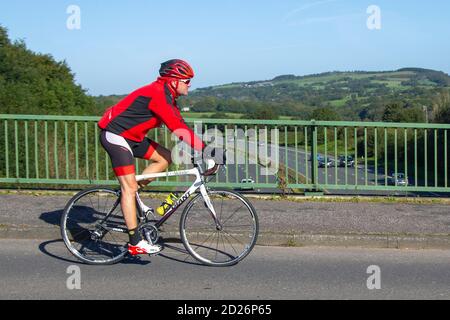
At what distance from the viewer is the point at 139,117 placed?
21.7 feet

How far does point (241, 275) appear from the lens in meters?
6.61

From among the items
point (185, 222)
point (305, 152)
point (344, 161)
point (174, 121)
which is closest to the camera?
point (174, 121)

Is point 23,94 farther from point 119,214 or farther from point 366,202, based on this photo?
point 119,214

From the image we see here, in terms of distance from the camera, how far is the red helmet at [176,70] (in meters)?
6.59

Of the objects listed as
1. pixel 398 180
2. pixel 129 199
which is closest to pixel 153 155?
pixel 129 199

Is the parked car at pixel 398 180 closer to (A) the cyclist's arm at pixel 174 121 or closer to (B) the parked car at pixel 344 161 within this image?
(B) the parked car at pixel 344 161

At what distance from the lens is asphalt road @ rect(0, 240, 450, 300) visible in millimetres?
5984

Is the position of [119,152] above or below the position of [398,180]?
above

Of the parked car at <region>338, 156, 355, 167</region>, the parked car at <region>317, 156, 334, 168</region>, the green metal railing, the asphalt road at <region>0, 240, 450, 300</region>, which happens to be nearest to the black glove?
the asphalt road at <region>0, 240, 450, 300</region>

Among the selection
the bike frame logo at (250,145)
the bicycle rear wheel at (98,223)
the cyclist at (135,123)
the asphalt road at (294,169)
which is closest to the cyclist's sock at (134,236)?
the cyclist at (135,123)

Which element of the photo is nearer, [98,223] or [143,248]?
[143,248]

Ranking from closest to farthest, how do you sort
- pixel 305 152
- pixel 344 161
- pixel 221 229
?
1. pixel 221 229
2. pixel 305 152
3. pixel 344 161

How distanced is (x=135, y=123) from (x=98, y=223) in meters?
1.16

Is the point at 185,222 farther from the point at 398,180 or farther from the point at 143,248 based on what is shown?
the point at 398,180
